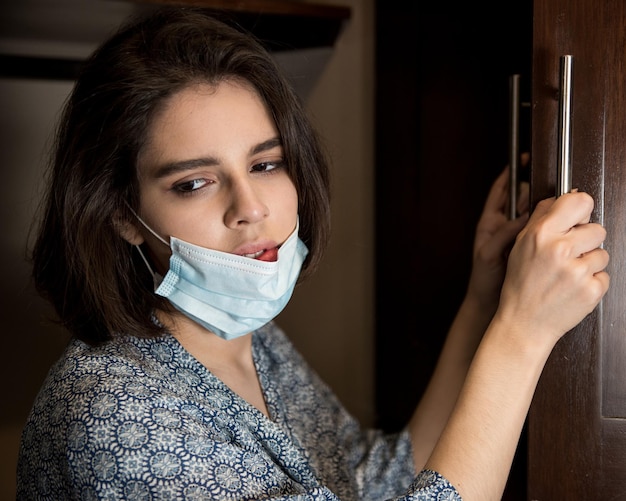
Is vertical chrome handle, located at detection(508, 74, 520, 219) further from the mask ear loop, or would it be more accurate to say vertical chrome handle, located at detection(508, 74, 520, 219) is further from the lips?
the mask ear loop

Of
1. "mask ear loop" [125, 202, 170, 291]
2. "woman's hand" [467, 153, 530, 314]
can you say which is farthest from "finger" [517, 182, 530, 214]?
"mask ear loop" [125, 202, 170, 291]

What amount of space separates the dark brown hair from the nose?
0.13 metres

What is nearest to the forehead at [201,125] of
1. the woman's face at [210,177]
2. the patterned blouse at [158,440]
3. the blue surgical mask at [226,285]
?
the woman's face at [210,177]

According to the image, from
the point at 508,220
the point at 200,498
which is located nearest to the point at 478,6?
the point at 508,220

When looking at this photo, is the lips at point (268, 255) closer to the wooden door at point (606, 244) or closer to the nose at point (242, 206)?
the nose at point (242, 206)

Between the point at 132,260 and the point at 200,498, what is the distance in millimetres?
402

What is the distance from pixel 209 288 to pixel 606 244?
0.49 m

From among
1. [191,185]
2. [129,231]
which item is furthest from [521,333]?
[129,231]

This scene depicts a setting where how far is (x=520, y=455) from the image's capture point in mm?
1201

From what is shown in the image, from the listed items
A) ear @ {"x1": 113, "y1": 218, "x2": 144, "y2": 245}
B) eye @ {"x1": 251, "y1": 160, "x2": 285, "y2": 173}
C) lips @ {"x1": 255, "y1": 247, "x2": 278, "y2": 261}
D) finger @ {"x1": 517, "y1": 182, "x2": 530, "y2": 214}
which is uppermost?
eye @ {"x1": 251, "y1": 160, "x2": 285, "y2": 173}

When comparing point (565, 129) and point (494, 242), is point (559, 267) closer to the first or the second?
point (565, 129)

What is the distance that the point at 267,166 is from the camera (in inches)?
40.7

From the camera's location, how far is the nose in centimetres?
95

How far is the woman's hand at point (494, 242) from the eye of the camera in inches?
42.2
